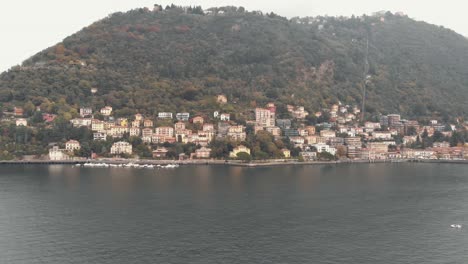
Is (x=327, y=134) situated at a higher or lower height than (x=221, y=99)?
lower

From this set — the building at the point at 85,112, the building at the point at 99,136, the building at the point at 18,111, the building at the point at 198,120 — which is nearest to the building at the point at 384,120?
the building at the point at 198,120

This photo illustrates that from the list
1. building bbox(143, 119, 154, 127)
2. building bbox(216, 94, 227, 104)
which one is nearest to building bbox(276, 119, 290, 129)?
building bbox(216, 94, 227, 104)

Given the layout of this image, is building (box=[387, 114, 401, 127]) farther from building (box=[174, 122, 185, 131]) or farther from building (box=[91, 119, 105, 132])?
building (box=[91, 119, 105, 132])

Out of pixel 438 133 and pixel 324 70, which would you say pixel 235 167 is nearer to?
pixel 438 133

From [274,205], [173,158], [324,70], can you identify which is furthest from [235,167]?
[324,70]

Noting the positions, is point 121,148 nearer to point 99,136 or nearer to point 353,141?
point 99,136

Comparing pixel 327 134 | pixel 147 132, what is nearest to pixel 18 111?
pixel 147 132
